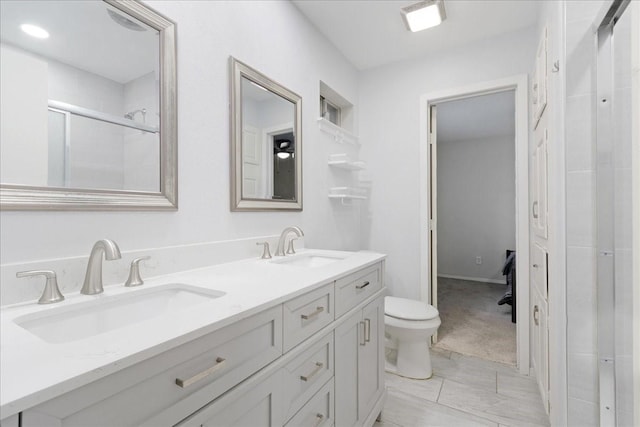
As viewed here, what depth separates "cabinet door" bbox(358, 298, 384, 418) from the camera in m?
1.41

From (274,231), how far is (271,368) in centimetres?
100

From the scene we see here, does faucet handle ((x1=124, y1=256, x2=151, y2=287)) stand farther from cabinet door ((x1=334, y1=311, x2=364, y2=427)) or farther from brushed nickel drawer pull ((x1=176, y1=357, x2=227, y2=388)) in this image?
cabinet door ((x1=334, y1=311, x2=364, y2=427))

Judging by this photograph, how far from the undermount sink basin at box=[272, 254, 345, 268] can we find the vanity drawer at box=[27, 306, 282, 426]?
0.78 metres

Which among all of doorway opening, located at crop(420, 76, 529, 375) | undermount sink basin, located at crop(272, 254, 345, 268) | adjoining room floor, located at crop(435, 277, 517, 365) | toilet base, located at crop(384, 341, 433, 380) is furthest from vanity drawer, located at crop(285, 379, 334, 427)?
adjoining room floor, located at crop(435, 277, 517, 365)

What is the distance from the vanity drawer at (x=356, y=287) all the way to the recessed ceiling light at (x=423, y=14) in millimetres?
1691

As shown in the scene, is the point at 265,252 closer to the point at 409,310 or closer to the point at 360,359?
the point at 360,359

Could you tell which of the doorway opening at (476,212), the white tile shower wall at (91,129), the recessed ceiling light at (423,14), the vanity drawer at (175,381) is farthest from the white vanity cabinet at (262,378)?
the recessed ceiling light at (423,14)

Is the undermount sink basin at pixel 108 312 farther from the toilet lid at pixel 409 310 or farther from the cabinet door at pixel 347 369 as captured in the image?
the toilet lid at pixel 409 310

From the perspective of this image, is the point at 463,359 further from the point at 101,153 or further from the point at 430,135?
the point at 101,153

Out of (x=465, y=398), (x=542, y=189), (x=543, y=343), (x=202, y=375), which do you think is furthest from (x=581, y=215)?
(x=202, y=375)

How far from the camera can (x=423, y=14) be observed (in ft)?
6.59

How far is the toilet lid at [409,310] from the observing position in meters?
2.02

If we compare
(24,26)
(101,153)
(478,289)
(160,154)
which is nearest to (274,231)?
(160,154)

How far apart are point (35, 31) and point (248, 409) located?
122 cm
